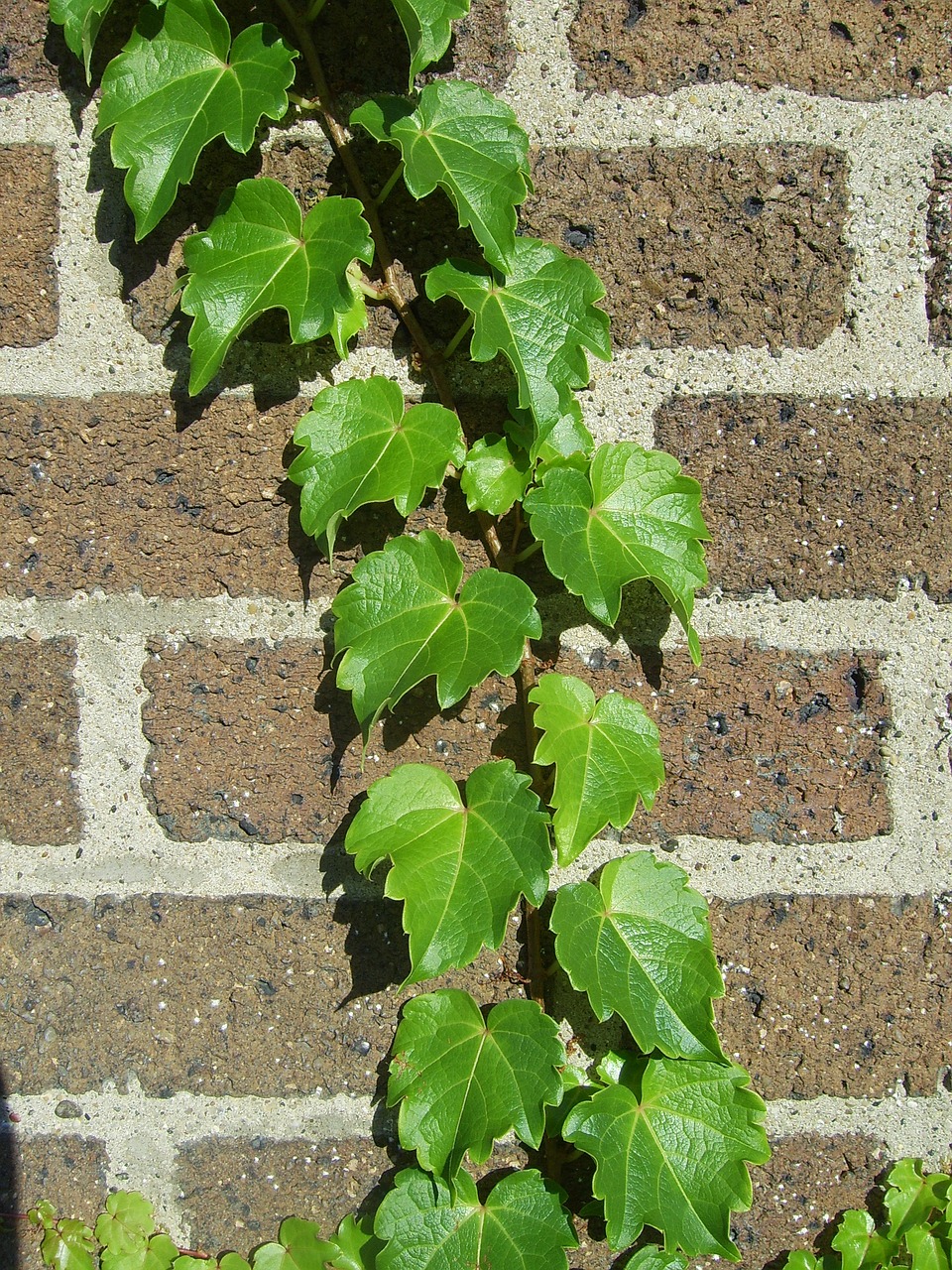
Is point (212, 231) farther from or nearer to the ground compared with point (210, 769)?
farther from the ground

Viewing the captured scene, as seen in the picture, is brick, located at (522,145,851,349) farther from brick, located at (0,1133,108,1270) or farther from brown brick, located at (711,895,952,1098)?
brick, located at (0,1133,108,1270)

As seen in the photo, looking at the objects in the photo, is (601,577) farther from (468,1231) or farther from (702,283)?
(468,1231)

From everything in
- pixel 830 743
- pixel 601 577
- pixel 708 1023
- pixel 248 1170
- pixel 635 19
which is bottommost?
pixel 248 1170

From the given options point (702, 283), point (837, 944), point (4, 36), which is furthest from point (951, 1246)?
point (4, 36)

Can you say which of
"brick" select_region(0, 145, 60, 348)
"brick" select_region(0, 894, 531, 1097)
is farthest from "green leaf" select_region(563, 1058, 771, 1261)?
"brick" select_region(0, 145, 60, 348)

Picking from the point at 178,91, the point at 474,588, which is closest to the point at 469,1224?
the point at 474,588

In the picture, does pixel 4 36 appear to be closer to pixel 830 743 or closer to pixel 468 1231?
pixel 830 743
